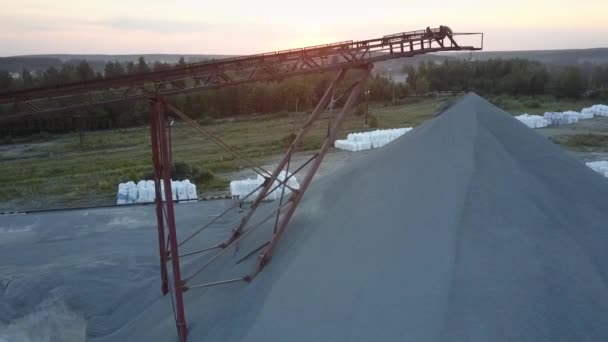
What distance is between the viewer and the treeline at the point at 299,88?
30516mm

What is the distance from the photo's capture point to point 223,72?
6.46 m

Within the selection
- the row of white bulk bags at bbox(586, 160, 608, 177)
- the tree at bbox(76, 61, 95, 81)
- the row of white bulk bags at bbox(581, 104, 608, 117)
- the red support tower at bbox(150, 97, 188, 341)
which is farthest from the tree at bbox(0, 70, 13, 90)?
the row of white bulk bags at bbox(581, 104, 608, 117)

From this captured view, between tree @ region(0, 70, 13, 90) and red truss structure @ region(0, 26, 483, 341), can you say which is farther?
tree @ region(0, 70, 13, 90)

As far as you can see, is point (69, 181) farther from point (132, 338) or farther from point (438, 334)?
point (438, 334)

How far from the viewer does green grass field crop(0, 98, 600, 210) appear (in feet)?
50.3

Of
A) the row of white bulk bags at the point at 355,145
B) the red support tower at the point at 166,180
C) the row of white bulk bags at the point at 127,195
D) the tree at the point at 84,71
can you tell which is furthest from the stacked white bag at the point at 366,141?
the tree at the point at 84,71

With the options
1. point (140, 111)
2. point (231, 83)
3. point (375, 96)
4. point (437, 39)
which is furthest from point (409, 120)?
point (231, 83)

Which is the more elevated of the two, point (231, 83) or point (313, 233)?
point (231, 83)

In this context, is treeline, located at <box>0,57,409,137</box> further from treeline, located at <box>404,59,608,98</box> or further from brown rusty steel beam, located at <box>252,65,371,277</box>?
brown rusty steel beam, located at <box>252,65,371,277</box>

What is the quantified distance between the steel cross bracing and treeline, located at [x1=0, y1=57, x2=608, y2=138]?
22.4m

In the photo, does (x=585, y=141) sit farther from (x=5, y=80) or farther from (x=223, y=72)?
(x=5, y=80)

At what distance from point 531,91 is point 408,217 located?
36288mm

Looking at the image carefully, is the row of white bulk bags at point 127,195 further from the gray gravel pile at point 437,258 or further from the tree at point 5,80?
the tree at point 5,80

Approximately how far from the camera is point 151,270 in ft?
26.6
